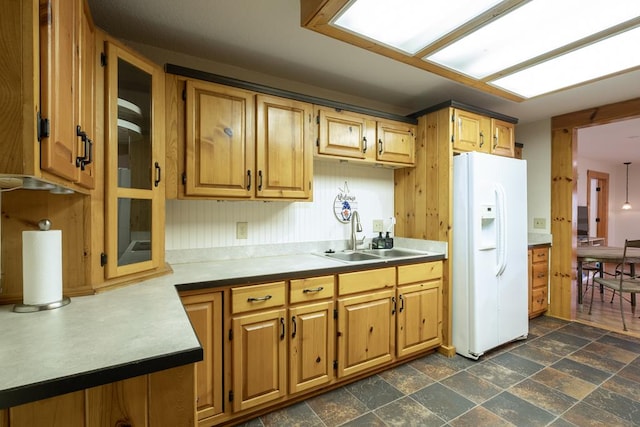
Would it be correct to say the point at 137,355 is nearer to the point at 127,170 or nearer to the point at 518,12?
the point at 127,170

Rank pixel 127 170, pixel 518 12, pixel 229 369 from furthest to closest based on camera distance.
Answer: pixel 229 369 → pixel 127 170 → pixel 518 12

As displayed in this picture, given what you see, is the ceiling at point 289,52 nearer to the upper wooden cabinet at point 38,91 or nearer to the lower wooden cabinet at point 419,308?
the upper wooden cabinet at point 38,91

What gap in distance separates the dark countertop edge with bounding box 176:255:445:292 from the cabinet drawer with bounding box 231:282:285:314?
36 millimetres

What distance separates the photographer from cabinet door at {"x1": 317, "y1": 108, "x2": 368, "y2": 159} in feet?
7.64

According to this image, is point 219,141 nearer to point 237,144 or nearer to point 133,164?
point 237,144

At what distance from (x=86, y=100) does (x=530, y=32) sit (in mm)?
2183

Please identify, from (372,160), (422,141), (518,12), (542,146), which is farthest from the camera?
(542,146)

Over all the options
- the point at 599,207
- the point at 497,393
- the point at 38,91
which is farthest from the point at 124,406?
the point at 599,207

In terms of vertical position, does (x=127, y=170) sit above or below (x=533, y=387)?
above

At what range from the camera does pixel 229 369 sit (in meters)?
1.70

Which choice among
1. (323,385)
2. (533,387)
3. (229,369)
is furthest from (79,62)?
(533,387)

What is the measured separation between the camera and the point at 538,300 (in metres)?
3.45

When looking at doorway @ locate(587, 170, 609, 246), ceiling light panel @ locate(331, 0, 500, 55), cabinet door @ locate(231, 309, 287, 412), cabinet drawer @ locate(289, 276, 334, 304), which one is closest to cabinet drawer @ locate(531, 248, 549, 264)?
cabinet drawer @ locate(289, 276, 334, 304)

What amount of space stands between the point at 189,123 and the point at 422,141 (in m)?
1.95
